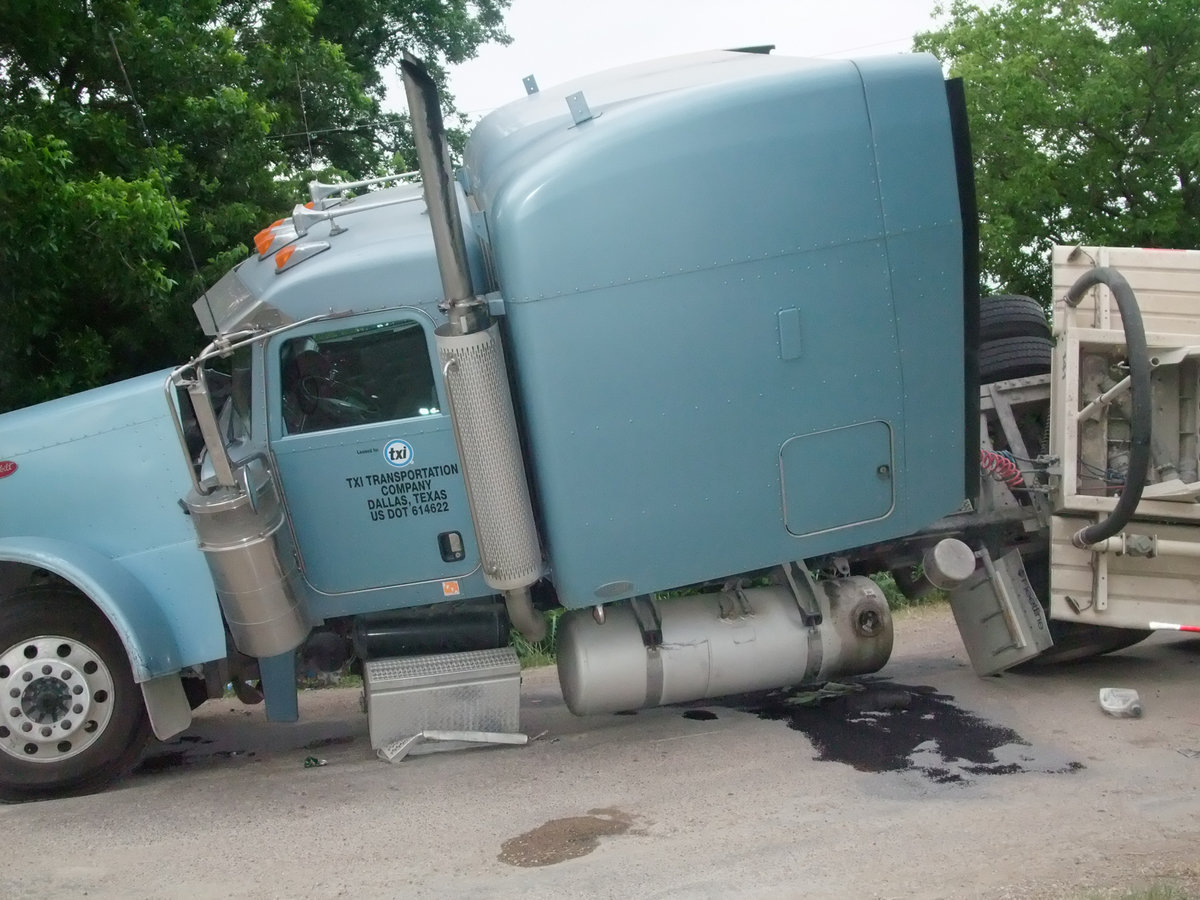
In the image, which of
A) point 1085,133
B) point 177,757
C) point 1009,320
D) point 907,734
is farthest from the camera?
point 1085,133

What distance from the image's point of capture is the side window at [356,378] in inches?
235

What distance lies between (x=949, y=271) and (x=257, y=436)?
10.5 feet

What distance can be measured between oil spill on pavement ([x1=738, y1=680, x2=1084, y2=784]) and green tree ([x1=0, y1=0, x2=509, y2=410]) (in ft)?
13.6

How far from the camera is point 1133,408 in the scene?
19.5 ft

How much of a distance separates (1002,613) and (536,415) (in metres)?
2.79

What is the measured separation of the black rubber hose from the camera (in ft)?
19.5

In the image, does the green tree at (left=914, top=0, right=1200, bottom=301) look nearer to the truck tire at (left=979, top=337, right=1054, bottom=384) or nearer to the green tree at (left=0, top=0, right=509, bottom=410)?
the green tree at (left=0, top=0, right=509, bottom=410)

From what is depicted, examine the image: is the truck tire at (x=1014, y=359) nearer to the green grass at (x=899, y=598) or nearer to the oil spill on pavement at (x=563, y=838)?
the oil spill on pavement at (x=563, y=838)

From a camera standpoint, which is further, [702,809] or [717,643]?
[717,643]

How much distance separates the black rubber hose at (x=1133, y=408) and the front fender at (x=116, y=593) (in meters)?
4.34

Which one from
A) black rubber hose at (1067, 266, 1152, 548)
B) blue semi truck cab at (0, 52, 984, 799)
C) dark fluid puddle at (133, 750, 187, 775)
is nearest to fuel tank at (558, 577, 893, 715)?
blue semi truck cab at (0, 52, 984, 799)

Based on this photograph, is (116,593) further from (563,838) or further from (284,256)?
(563,838)

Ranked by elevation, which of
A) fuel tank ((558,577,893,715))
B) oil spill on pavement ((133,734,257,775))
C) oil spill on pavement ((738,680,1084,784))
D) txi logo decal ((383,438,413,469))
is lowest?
oil spill on pavement ((738,680,1084,784))

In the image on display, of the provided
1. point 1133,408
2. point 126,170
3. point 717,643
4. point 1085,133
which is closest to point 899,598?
point 717,643
